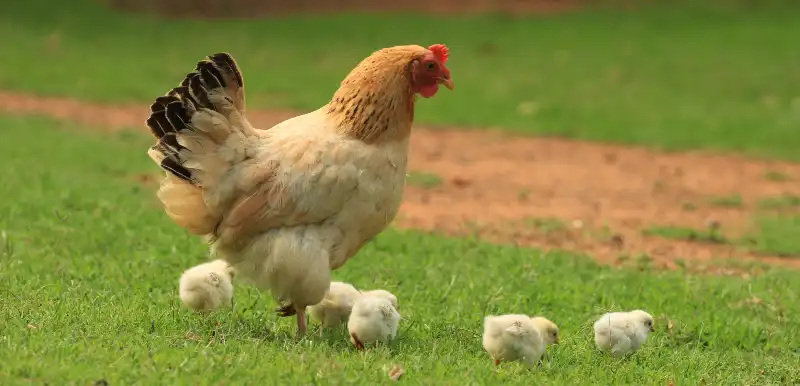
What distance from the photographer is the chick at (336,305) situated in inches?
272

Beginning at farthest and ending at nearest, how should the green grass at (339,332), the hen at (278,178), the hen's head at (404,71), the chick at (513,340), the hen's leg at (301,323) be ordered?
1. the hen's head at (404,71)
2. the hen's leg at (301,323)
3. the hen at (278,178)
4. the chick at (513,340)
5. the green grass at (339,332)

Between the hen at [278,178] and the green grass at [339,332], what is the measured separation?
0.41 meters

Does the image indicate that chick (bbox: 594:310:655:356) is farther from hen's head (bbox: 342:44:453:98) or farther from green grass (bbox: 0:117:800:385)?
→ hen's head (bbox: 342:44:453:98)

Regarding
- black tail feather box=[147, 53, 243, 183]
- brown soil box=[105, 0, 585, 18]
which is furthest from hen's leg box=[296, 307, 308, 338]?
brown soil box=[105, 0, 585, 18]

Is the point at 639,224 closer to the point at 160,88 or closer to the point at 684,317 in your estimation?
the point at 684,317

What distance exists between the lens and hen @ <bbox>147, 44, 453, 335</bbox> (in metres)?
6.54

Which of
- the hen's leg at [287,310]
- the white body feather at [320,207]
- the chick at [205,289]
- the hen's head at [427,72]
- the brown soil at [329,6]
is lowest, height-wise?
the hen's leg at [287,310]

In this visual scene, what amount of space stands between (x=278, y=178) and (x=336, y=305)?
2.63 ft

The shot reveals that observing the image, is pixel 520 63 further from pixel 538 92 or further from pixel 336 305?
pixel 336 305

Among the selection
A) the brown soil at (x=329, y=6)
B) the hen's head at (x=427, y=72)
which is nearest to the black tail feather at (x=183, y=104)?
the hen's head at (x=427, y=72)

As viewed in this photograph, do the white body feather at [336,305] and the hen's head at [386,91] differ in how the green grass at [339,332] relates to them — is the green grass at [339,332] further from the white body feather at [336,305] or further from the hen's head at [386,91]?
the hen's head at [386,91]

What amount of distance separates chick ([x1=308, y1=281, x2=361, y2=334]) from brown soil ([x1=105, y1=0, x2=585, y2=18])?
17867 mm

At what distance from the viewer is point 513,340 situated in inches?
244

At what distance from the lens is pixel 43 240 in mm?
8734
